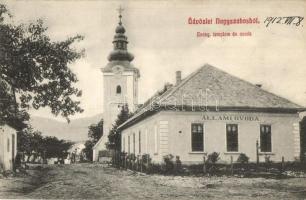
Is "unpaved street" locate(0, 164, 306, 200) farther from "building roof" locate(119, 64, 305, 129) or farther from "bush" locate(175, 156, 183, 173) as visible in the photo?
"building roof" locate(119, 64, 305, 129)

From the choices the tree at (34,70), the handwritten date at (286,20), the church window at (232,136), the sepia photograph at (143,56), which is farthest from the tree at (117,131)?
the handwritten date at (286,20)

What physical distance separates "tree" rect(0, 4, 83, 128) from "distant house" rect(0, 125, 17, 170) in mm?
3584

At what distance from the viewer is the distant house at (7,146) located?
1597cm

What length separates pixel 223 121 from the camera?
1691 cm

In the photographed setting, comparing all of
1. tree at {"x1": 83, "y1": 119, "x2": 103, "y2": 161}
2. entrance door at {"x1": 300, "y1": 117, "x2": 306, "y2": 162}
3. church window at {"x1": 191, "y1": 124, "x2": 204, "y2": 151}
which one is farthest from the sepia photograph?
tree at {"x1": 83, "y1": 119, "x2": 103, "y2": 161}

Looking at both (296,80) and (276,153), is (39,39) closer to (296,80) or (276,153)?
(296,80)

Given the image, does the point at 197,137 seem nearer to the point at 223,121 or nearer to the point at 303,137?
the point at 223,121

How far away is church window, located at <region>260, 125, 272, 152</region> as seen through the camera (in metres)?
17.2

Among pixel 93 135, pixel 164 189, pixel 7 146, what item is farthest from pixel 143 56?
pixel 93 135

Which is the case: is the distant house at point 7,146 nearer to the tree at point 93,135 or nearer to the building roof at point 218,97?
the building roof at point 218,97

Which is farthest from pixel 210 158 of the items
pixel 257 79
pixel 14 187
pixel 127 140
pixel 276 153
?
pixel 127 140

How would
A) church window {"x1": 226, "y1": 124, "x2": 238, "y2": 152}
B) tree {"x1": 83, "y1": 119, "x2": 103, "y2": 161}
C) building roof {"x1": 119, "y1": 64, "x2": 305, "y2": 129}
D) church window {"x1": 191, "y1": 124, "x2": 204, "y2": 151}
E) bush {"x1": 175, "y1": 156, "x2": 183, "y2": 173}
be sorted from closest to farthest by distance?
bush {"x1": 175, "y1": 156, "x2": 183, "y2": 173}
building roof {"x1": 119, "y1": 64, "x2": 305, "y2": 129}
church window {"x1": 191, "y1": 124, "x2": 204, "y2": 151}
church window {"x1": 226, "y1": 124, "x2": 238, "y2": 152}
tree {"x1": 83, "y1": 119, "x2": 103, "y2": 161}

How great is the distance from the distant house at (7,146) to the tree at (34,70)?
3.58m

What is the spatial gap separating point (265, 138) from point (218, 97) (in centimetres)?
242
